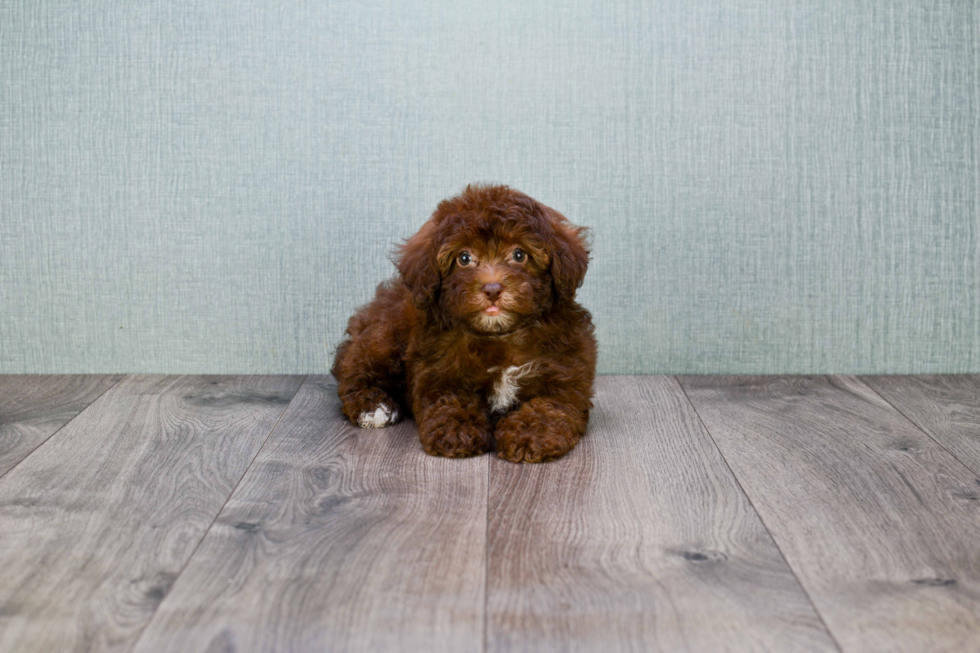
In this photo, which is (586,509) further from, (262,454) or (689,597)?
(262,454)

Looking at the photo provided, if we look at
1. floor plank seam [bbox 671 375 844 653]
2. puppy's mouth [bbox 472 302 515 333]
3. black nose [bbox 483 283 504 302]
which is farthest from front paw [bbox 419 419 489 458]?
floor plank seam [bbox 671 375 844 653]

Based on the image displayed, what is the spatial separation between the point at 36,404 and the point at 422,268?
1408 millimetres

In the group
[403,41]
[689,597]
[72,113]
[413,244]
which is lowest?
[689,597]

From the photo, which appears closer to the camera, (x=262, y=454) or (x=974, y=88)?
(x=262, y=454)

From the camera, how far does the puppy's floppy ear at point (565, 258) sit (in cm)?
230

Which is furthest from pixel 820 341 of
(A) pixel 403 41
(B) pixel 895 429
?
(A) pixel 403 41

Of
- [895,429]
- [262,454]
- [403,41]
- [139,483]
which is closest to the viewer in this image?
[139,483]

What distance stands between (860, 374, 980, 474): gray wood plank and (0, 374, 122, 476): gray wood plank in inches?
96.1

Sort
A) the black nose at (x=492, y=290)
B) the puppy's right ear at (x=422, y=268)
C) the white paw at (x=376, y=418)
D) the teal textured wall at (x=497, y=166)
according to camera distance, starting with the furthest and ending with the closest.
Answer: the teal textured wall at (x=497, y=166) → the white paw at (x=376, y=418) → the puppy's right ear at (x=422, y=268) → the black nose at (x=492, y=290)

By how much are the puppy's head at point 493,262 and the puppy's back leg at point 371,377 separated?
13.2 inches

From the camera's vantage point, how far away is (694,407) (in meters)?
2.83

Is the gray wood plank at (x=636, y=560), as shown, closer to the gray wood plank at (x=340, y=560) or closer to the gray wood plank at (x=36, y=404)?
the gray wood plank at (x=340, y=560)

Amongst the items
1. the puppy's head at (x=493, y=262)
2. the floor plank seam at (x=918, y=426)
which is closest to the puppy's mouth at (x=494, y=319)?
the puppy's head at (x=493, y=262)

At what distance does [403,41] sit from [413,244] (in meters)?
1.00
